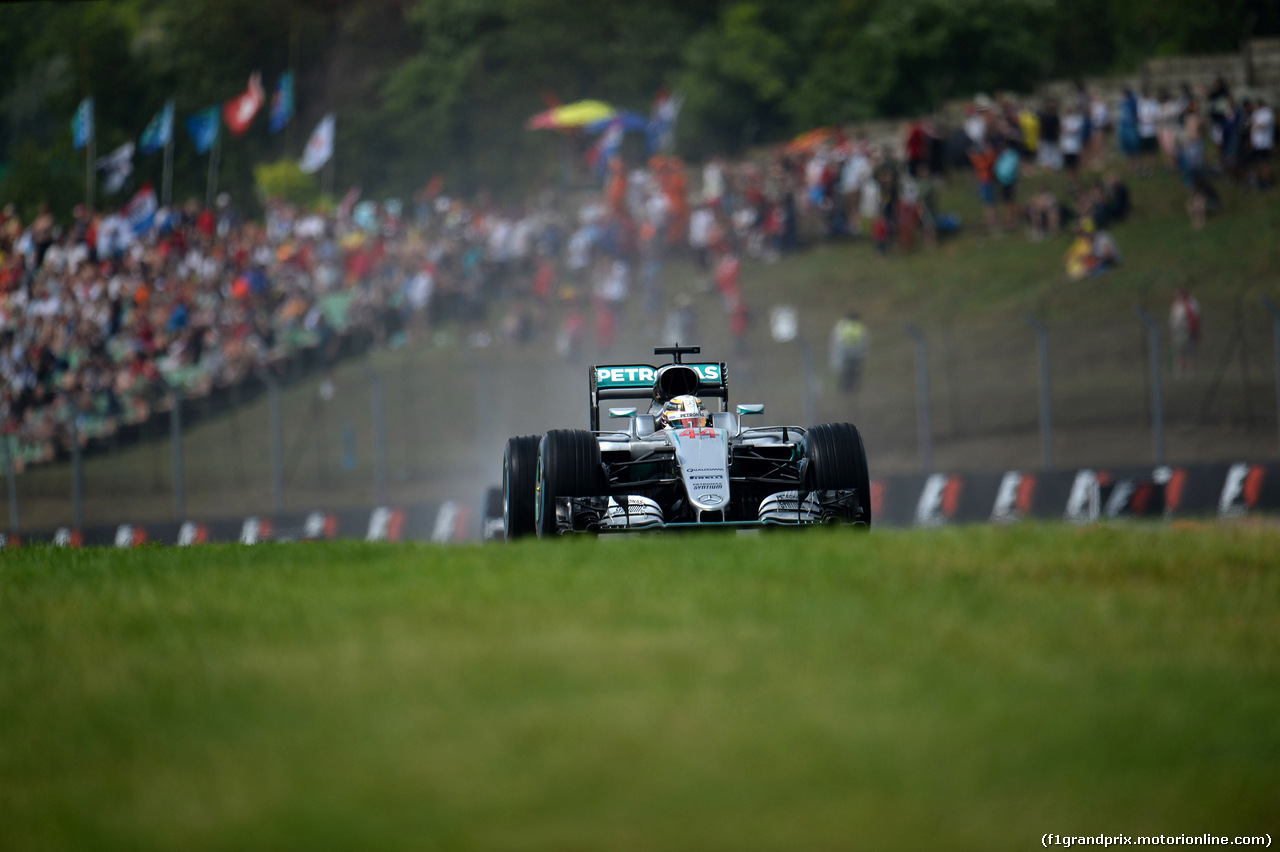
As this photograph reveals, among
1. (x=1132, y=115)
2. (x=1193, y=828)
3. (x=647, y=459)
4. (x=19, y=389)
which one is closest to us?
(x=1193, y=828)

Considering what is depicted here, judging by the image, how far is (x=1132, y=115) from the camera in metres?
30.6

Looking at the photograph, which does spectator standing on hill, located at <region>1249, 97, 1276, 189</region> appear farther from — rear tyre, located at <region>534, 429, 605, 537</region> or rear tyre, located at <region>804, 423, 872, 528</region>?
rear tyre, located at <region>534, 429, 605, 537</region>

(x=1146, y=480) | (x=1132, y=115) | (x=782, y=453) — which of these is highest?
(x=1132, y=115)

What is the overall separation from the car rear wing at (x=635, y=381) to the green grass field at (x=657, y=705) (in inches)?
155

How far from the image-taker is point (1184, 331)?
70.3 ft

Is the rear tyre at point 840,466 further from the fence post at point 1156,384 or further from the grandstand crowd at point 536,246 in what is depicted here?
the grandstand crowd at point 536,246

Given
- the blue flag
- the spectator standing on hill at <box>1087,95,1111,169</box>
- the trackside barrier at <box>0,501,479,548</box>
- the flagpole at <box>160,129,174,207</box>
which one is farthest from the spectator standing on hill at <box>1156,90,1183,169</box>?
the flagpole at <box>160,129,174,207</box>

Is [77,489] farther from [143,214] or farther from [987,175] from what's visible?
[987,175]

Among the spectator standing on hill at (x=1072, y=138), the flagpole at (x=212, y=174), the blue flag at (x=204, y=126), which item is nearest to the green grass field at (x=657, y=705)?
the spectator standing on hill at (x=1072, y=138)

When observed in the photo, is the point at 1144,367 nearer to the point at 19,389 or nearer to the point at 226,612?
the point at 226,612

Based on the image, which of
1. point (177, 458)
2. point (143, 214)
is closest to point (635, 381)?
point (177, 458)

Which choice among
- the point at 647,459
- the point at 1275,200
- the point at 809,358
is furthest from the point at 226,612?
the point at 1275,200

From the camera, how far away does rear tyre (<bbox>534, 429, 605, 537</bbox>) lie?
10.7 metres

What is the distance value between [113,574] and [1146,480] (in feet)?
41.4
